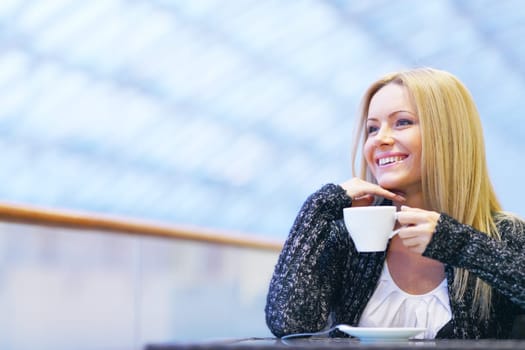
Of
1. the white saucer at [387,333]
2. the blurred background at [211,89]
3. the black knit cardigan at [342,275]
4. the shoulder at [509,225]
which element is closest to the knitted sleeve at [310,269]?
the black knit cardigan at [342,275]

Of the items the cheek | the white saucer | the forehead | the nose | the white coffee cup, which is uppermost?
the forehead

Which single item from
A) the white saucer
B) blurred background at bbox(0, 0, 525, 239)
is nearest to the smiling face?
the white saucer

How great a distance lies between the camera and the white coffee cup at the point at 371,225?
149 centimetres

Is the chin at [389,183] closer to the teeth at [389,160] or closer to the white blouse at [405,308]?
the teeth at [389,160]

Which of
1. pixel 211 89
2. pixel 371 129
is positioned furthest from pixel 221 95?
pixel 371 129

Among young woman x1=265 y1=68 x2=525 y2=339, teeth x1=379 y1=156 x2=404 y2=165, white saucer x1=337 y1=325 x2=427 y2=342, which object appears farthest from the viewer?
teeth x1=379 y1=156 x2=404 y2=165

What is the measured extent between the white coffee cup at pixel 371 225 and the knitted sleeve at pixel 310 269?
27 cm

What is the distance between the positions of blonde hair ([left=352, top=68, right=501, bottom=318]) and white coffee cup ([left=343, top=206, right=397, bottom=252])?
357 mm

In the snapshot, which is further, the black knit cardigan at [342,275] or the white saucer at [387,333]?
the black knit cardigan at [342,275]

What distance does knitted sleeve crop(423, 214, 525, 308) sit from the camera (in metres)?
1.48

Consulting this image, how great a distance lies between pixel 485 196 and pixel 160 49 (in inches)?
457

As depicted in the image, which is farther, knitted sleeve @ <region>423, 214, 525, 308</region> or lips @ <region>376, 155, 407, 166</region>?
lips @ <region>376, 155, 407, 166</region>

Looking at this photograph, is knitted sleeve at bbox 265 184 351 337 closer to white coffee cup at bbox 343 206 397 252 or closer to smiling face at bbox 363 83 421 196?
smiling face at bbox 363 83 421 196

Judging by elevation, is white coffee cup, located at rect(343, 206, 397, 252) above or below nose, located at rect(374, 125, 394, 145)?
below
